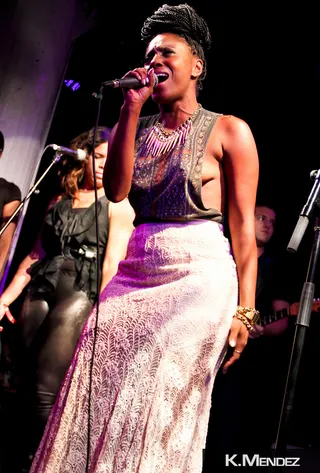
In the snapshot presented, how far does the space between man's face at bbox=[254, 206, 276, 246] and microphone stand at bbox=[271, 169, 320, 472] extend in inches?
96.1

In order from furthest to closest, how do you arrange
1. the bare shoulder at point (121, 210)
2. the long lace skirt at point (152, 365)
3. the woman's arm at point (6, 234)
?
the woman's arm at point (6, 234)
the bare shoulder at point (121, 210)
the long lace skirt at point (152, 365)

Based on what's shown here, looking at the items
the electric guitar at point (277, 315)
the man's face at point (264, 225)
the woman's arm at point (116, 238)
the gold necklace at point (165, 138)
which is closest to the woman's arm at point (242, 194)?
the gold necklace at point (165, 138)

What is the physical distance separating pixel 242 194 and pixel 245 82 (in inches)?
119

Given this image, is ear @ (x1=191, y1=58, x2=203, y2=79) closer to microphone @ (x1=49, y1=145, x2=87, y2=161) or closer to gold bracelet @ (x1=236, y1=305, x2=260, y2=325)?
gold bracelet @ (x1=236, y1=305, x2=260, y2=325)

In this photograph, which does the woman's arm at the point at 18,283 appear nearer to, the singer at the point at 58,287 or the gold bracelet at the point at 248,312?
the singer at the point at 58,287

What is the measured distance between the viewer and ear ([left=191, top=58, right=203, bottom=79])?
7.84ft

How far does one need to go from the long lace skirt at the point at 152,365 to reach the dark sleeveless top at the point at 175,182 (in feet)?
0.17

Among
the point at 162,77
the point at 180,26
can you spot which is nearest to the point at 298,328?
the point at 162,77

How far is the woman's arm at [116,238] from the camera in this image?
334 cm

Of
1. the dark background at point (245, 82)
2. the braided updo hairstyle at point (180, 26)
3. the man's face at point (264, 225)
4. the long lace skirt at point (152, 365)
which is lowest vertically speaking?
the long lace skirt at point (152, 365)

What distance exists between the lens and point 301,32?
14.9ft

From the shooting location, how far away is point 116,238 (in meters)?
3.49

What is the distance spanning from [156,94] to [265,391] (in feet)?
12.0

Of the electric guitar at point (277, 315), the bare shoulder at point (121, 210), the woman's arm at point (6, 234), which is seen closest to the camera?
the bare shoulder at point (121, 210)
